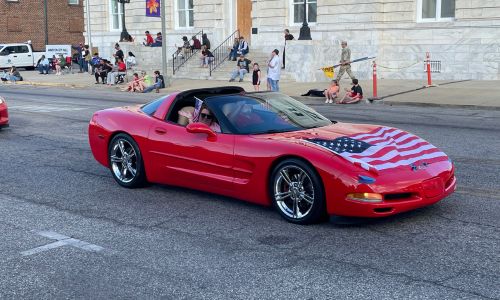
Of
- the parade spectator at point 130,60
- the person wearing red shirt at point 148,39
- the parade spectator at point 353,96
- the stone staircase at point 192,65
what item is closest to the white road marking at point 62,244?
the parade spectator at point 353,96

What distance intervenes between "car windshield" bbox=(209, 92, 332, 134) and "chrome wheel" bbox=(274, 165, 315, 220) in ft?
2.50

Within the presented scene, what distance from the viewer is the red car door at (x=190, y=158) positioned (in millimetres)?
7047

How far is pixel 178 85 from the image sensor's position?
28594 millimetres

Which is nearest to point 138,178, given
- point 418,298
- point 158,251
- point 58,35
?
point 158,251

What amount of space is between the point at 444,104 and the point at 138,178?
12.8m

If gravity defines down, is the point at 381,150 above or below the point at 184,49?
below

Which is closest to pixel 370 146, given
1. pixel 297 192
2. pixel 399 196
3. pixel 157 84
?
pixel 399 196

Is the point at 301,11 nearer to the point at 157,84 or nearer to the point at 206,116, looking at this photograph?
the point at 157,84

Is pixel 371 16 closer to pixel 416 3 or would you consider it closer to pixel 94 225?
pixel 416 3

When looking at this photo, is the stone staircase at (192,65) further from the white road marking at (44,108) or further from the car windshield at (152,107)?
the car windshield at (152,107)

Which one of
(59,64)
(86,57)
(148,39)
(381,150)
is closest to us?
(381,150)

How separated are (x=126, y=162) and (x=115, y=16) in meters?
35.9

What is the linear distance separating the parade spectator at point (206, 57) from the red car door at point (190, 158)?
2379 centimetres

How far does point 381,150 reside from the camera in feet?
21.6
